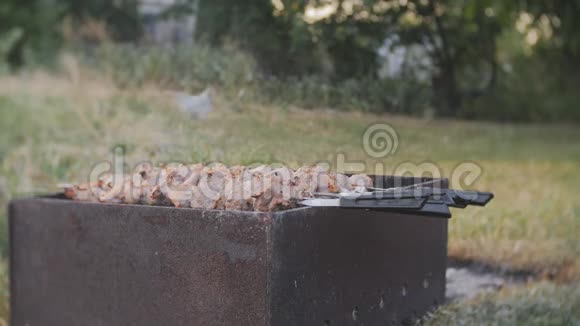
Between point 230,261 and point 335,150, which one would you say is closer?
point 230,261

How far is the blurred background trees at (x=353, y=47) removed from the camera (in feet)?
7.71

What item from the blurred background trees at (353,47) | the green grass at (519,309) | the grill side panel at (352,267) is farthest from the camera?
the blurred background trees at (353,47)

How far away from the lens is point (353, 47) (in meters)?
2.54

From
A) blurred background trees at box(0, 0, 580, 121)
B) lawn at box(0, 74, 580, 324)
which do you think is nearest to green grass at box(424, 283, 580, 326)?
lawn at box(0, 74, 580, 324)

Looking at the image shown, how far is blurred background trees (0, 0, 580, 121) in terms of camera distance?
92.5 inches

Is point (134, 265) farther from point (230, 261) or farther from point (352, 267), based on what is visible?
point (352, 267)

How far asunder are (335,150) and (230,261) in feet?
2.59

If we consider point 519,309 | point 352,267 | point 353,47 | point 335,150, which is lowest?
point 519,309

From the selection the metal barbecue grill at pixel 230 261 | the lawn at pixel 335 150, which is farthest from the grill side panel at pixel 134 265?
the lawn at pixel 335 150

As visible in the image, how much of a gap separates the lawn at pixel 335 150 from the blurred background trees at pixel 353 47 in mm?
113

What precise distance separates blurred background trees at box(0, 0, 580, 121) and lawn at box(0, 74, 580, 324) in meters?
0.11

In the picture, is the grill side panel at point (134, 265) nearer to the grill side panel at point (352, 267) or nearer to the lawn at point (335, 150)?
the grill side panel at point (352, 267)

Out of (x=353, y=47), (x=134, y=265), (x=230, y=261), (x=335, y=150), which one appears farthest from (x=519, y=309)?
(x=134, y=265)

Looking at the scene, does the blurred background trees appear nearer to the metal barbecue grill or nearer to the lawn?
the lawn
